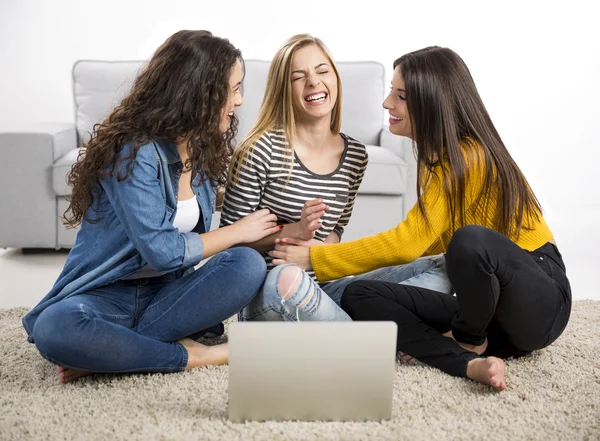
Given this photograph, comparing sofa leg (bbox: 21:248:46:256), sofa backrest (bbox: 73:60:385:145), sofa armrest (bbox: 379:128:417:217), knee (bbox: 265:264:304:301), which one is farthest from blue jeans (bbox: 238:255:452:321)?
sofa backrest (bbox: 73:60:385:145)

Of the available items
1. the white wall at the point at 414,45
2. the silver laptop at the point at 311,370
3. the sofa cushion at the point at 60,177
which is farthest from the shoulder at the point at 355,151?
the white wall at the point at 414,45

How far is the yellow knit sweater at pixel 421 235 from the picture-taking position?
1.82 meters

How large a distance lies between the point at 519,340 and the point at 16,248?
2.40m

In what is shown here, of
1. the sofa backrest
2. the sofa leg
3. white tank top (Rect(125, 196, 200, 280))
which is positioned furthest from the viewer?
the sofa backrest

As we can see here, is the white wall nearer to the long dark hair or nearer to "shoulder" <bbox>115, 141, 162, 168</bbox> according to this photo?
the long dark hair

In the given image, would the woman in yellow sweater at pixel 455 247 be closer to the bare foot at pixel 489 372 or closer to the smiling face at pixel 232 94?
the bare foot at pixel 489 372

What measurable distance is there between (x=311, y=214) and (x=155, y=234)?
0.39 meters

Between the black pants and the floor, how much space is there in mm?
994

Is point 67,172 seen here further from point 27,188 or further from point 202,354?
point 202,354

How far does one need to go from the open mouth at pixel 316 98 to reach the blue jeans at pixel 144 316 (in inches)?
18.4

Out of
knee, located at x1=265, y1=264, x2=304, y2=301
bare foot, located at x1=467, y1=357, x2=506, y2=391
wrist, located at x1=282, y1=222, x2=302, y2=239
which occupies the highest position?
wrist, located at x1=282, y1=222, x2=302, y2=239

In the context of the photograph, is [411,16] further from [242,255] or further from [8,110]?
[242,255]

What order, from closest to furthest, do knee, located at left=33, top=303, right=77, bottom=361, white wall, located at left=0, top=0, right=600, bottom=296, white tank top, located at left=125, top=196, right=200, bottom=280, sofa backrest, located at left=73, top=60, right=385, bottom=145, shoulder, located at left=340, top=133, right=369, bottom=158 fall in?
1. knee, located at left=33, top=303, right=77, bottom=361
2. white tank top, located at left=125, top=196, right=200, bottom=280
3. shoulder, located at left=340, top=133, right=369, bottom=158
4. sofa backrest, located at left=73, top=60, right=385, bottom=145
5. white wall, located at left=0, top=0, right=600, bottom=296

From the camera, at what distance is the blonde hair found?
2.06 metres
